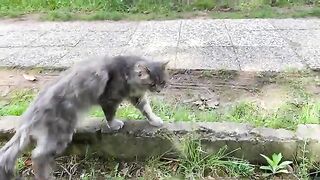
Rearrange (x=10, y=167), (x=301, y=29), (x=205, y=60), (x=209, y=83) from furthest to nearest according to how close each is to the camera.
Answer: (x=301, y=29)
(x=205, y=60)
(x=209, y=83)
(x=10, y=167)

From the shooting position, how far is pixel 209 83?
4367 mm

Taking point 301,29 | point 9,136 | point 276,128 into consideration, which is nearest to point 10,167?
point 9,136

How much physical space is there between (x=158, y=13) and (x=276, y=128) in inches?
171

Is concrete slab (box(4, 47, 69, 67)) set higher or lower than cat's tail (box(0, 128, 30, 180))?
lower

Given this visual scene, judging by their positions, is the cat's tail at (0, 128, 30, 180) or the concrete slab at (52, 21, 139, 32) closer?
the cat's tail at (0, 128, 30, 180)

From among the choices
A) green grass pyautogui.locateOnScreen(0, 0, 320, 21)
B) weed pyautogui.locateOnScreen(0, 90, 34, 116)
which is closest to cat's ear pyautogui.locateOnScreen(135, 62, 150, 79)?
weed pyautogui.locateOnScreen(0, 90, 34, 116)

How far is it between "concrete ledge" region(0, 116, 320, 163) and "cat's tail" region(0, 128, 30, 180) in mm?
423

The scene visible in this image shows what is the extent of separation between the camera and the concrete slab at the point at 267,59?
4.62m

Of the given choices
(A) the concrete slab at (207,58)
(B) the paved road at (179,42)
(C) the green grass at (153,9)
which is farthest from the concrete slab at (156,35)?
(C) the green grass at (153,9)

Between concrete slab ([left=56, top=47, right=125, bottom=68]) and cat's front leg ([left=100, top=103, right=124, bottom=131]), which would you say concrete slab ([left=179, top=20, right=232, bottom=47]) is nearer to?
concrete slab ([left=56, top=47, right=125, bottom=68])

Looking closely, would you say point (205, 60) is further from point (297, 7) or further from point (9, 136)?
point (297, 7)

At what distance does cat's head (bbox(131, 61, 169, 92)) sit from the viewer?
3045 mm

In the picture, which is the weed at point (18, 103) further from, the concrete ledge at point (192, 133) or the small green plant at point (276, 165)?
the small green plant at point (276, 165)

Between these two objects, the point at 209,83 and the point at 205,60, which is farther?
the point at 205,60
